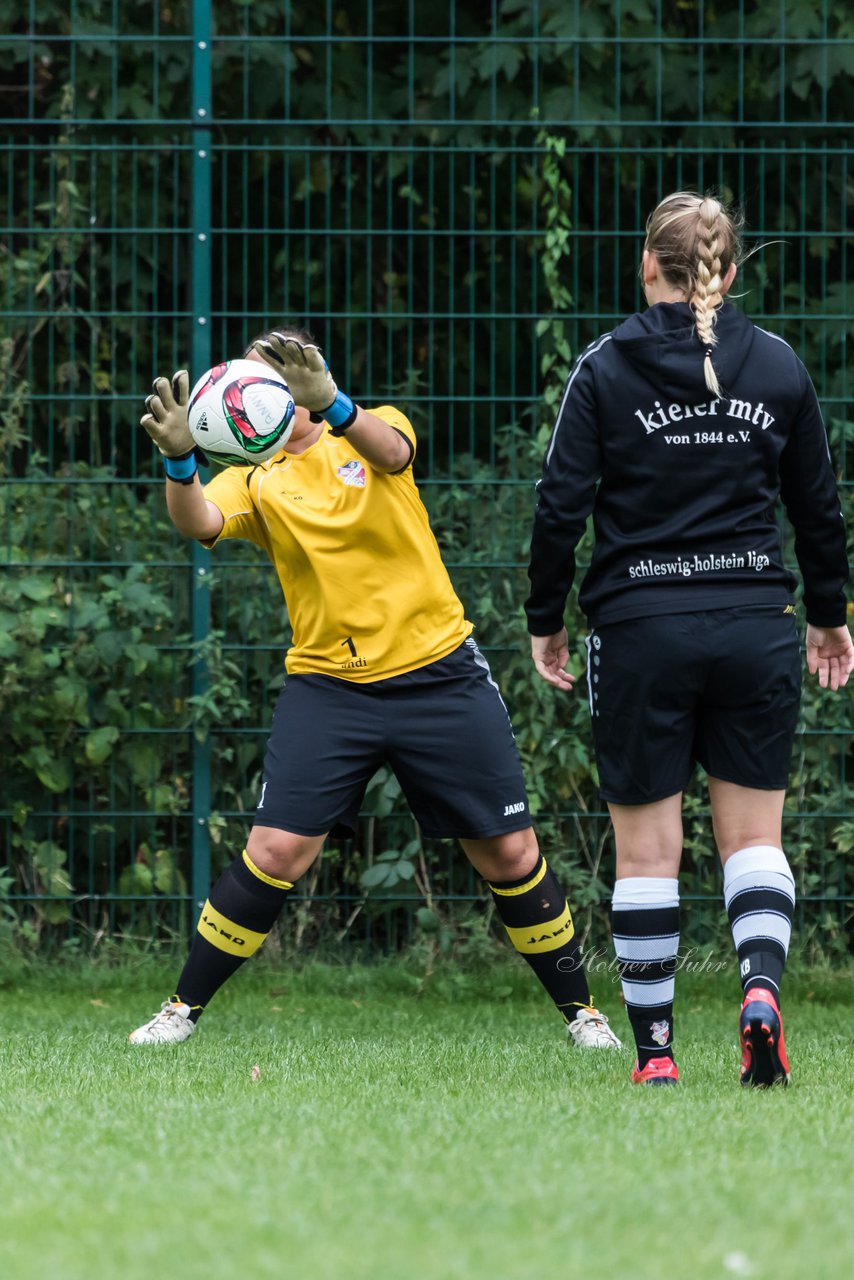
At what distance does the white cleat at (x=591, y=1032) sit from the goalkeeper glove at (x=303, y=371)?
71.6 inches

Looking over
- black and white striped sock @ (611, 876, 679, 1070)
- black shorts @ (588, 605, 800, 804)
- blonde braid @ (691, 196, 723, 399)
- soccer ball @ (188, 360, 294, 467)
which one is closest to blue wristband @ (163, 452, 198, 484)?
soccer ball @ (188, 360, 294, 467)

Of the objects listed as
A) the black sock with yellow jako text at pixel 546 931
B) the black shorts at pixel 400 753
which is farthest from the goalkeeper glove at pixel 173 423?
the black sock with yellow jako text at pixel 546 931

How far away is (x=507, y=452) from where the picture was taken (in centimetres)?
569

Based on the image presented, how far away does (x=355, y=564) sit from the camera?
14.2ft

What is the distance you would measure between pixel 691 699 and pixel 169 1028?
1.79 metres

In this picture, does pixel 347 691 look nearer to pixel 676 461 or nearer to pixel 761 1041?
pixel 676 461

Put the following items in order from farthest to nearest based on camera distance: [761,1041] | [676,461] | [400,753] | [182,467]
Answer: [400,753] < [182,467] < [676,461] < [761,1041]

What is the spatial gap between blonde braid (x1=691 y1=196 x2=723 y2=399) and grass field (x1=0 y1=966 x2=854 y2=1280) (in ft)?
5.02

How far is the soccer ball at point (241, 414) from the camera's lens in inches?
157

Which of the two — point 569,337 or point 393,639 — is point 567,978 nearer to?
point 393,639

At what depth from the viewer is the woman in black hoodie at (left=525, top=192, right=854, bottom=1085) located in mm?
3498

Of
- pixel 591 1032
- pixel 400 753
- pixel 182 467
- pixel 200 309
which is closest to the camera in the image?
pixel 182 467

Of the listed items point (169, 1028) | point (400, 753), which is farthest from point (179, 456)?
point (169, 1028)

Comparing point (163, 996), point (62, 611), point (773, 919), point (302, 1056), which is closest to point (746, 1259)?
point (773, 919)
